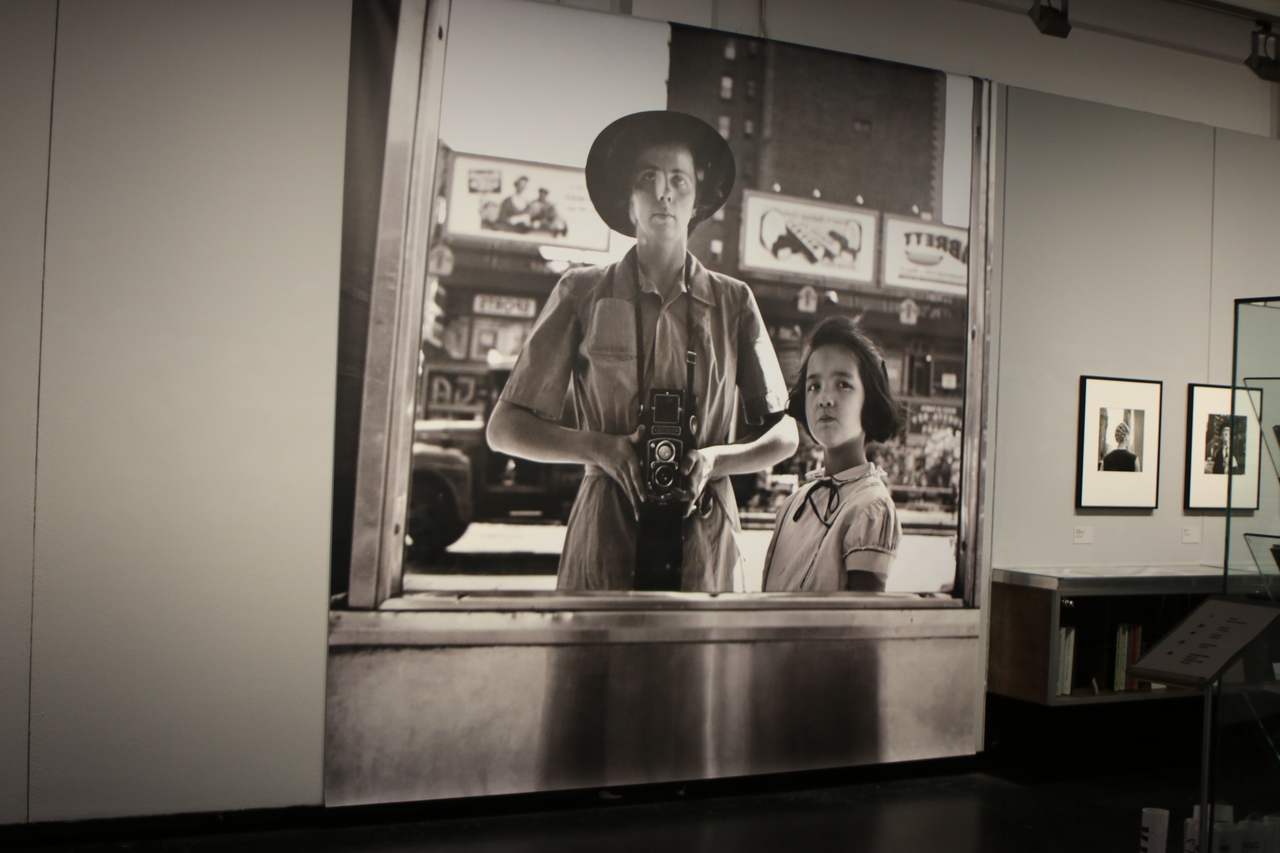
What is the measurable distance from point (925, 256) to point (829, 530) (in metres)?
1.29

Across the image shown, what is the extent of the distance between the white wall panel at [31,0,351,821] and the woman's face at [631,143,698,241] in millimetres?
1140

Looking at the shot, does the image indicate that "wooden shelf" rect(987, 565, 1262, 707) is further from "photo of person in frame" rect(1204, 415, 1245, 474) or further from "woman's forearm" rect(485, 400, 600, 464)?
"woman's forearm" rect(485, 400, 600, 464)

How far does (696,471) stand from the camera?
389cm

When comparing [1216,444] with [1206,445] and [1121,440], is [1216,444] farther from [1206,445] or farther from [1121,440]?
[1121,440]

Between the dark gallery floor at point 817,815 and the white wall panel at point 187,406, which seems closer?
the white wall panel at point 187,406

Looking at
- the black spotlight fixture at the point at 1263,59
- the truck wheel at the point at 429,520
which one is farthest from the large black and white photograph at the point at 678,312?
the black spotlight fixture at the point at 1263,59

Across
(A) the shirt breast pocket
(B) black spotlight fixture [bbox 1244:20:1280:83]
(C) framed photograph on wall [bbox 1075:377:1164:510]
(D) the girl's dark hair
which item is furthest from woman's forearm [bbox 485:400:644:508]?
(B) black spotlight fixture [bbox 1244:20:1280:83]

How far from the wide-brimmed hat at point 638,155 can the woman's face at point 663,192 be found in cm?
2

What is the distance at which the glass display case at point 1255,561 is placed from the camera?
278cm

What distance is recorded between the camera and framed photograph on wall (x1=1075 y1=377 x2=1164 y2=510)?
184 inches

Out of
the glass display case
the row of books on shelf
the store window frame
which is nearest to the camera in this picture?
the glass display case

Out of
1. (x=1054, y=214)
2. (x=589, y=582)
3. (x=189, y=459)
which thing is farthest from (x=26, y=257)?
(x=1054, y=214)

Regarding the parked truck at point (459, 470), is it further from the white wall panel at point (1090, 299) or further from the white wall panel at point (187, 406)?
the white wall panel at point (1090, 299)

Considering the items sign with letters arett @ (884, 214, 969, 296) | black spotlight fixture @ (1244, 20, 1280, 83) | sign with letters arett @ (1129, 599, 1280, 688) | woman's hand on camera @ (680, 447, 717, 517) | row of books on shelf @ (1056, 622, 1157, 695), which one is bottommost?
row of books on shelf @ (1056, 622, 1157, 695)
